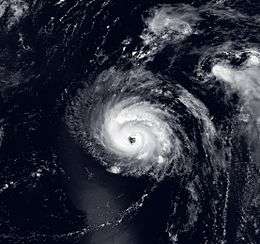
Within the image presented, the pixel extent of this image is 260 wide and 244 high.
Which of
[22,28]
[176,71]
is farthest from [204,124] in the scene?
[22,28]

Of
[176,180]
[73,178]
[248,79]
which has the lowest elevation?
[73,178]

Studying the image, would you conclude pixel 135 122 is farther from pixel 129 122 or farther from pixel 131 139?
pixel 131 139

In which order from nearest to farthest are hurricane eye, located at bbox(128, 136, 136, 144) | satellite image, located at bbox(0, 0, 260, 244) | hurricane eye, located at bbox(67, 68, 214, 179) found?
satellite image, located at bbox(0, 0, 260, 244), hurricane eye, located at bbox(67, 68, 214, 179), hurricane eye, located at bbox(128, 136, 136, 144)

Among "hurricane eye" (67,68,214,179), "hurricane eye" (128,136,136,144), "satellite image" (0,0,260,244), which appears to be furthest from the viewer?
"hurricane eye" (128,136,136,144)

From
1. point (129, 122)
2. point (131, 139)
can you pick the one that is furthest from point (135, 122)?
point (131, 139)

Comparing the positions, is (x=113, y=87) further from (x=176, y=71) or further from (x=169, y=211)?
(x=169, y=211)

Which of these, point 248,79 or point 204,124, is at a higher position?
point 248,79

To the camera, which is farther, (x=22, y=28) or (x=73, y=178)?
(x=22, y=28)

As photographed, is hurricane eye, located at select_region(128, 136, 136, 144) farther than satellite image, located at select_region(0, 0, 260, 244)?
Yes
